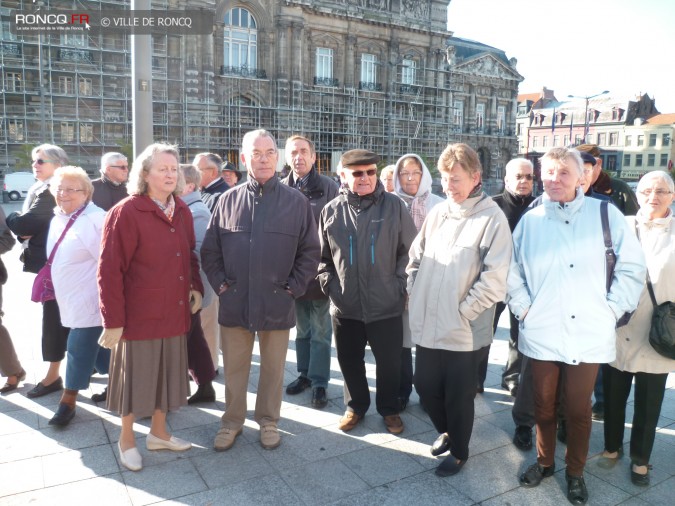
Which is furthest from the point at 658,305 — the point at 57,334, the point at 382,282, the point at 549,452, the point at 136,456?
the point at 57,334

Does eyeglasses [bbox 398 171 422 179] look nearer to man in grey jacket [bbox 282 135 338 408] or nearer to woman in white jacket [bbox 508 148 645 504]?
man in grey jacket [bbox 282 135 338 408]

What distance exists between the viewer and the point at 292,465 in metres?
3.67

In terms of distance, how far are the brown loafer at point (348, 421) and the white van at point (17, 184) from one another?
27035 mm

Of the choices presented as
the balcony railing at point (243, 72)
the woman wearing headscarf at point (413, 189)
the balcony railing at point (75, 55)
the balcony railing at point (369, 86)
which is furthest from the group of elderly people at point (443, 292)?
the balcony railing at point (369, 86)

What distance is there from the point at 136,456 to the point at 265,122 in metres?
33.2

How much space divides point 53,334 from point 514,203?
409cm

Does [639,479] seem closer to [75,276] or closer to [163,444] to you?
[163,444]

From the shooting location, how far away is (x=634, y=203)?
4816 mm

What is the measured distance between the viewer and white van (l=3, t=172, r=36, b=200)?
26.6 meters

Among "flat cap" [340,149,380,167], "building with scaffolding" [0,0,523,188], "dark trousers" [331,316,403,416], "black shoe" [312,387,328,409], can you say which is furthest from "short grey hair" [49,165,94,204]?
"building with scaffolding" [0,0,523,188]

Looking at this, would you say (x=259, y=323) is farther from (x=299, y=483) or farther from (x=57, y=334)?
(x=57, y=334)

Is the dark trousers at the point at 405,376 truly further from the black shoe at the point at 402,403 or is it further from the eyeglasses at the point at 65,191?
the eyeglasses at the point at 65,191

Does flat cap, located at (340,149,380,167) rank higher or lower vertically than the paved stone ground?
higher

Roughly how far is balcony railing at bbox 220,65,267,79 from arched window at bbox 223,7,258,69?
26 cm
